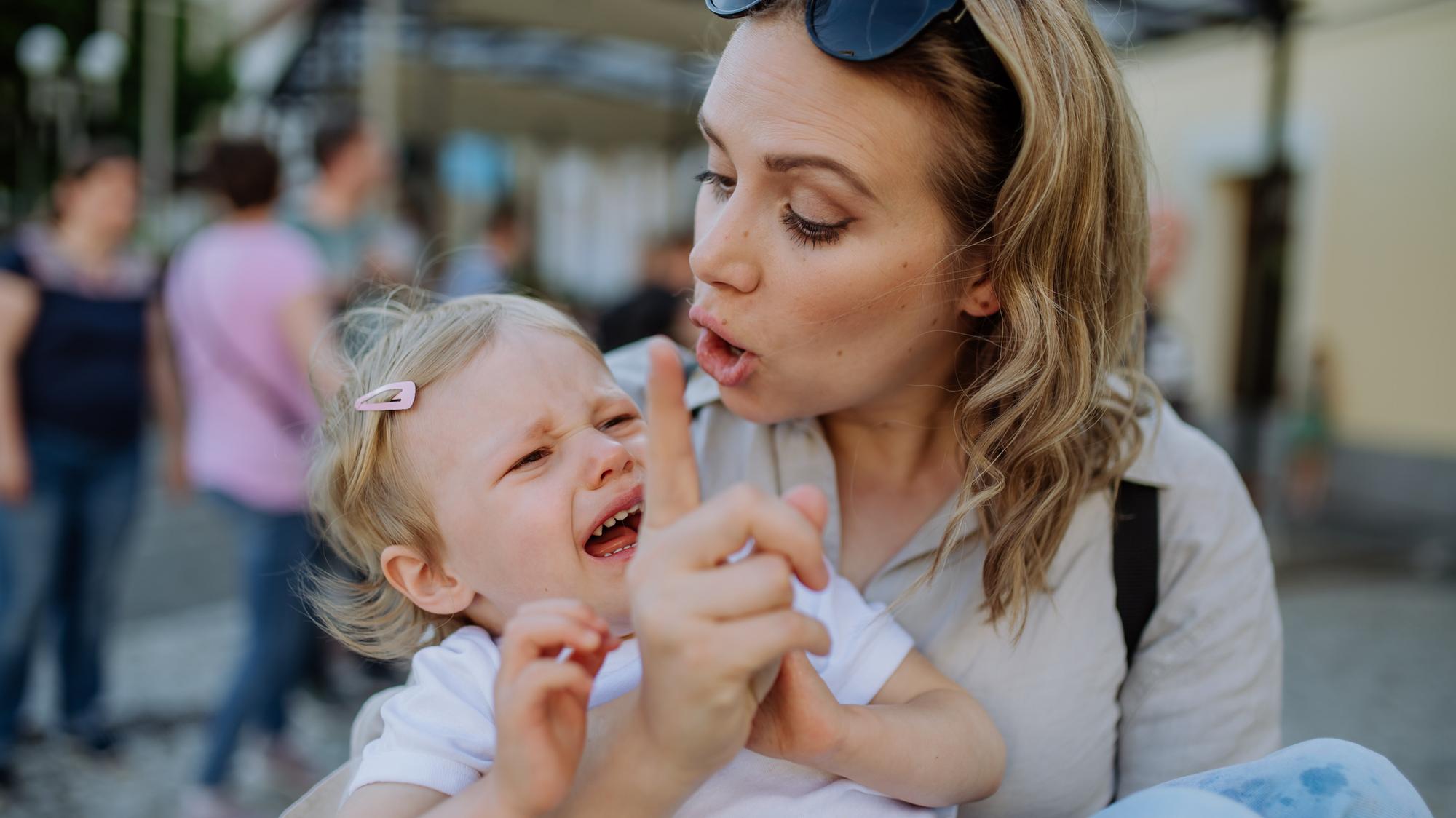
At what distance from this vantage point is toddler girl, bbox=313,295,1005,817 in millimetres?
1019

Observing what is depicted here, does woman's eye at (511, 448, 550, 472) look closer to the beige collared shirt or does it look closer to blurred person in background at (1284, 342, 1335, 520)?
the beige collared shirt

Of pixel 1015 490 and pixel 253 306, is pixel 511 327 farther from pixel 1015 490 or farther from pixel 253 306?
pixel 253 306

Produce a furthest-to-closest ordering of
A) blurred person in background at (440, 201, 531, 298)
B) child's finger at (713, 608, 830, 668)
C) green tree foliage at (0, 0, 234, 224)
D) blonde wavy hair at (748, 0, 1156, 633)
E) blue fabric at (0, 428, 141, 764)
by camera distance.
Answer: green tree foliage at (0, 0, 234, 224)
blurred person in background at (440, 201, 531, 298)
blue fabric at (0, 428, 141, 764)
blonde wavy hair at (748, 0, 1156, 633)
child's finger at (713, 608, 830, 668)

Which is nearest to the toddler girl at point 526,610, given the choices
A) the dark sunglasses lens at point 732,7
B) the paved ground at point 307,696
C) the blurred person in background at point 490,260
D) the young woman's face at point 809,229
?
the young woman's face at point 809,229

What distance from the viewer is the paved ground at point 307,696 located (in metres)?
3.98

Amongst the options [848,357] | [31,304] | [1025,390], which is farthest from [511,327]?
[31,304]

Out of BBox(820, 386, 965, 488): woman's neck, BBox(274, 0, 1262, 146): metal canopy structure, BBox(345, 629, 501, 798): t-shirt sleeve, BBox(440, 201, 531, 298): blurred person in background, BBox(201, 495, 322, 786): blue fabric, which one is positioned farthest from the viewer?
BBox(274, 0, 1262, 146): metal canopy structure

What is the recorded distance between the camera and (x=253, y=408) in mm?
3727

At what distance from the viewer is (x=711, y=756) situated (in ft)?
3.15

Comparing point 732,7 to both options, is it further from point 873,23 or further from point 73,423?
point 73,423

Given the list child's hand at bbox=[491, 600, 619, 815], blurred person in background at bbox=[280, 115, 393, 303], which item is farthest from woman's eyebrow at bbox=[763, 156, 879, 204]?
blurred person in background at bbox=[280, 115, 393, 303]

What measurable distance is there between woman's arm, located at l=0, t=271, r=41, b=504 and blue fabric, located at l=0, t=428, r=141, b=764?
10 centimetres

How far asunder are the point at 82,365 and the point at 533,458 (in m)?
3.33

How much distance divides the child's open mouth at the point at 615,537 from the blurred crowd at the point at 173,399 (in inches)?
91.1
